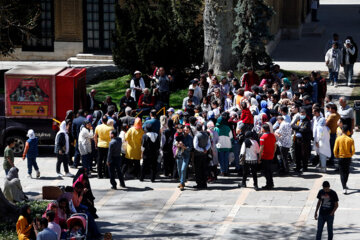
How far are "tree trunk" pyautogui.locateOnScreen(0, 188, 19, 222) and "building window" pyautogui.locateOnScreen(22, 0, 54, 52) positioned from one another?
2232 cm

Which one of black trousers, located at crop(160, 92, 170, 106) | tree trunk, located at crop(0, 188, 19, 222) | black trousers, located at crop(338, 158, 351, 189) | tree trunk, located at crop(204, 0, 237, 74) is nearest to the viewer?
tree trunk, located at crop(0, 188, 19, 222)

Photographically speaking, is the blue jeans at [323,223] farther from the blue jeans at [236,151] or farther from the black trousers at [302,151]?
the blue jeans at [236,151]

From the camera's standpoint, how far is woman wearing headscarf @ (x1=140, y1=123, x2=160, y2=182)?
2020 cm

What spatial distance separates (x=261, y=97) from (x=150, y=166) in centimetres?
394

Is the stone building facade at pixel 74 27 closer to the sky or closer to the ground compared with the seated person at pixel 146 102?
closer to the sky

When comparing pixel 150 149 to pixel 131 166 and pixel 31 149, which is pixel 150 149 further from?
pixel 31 149

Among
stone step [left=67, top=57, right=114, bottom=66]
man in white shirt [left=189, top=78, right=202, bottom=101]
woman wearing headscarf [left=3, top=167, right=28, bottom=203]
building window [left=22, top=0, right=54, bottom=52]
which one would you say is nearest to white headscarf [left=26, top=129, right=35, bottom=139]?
woman wearing headscarf [left=3, top=167, right=28, bottom=203]

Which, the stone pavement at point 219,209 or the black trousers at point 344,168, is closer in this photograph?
the stone pavement at point 219,209

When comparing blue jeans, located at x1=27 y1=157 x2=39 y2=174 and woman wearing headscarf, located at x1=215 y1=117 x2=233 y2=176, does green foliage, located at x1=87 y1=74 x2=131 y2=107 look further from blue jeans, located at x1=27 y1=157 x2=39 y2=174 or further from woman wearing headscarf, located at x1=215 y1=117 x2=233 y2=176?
woman wearing headscarf, located at x1=215 y1=117 x2=233 y2=176

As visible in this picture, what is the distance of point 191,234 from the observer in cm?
1662

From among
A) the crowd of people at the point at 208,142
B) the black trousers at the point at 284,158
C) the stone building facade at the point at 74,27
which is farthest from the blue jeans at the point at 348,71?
the black trousers at the point at 284,158

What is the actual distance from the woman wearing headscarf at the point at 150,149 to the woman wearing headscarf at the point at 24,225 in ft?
18.5

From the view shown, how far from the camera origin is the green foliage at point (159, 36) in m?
29.4

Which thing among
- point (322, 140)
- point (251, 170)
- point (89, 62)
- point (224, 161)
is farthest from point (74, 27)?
point (251, 170)
